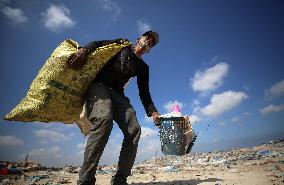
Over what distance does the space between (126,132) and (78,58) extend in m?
1.00

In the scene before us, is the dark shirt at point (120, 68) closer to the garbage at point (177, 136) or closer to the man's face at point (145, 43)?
the man's face at point (145, 43)

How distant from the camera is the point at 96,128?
249 centimetres

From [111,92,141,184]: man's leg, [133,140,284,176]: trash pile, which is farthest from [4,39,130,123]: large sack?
[133,140,284,176]: trash pile

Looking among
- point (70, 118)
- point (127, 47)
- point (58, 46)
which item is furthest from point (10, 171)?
point (127, 47)

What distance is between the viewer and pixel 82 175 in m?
2.35

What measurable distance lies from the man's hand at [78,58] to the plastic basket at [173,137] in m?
3.83

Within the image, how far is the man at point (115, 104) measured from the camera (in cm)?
245

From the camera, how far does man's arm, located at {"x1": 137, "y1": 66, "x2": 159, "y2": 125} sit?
3225 millimetres

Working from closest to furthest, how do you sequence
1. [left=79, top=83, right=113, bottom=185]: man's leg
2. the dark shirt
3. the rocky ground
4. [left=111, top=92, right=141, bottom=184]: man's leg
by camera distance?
[left=79, top=83, right=113, bottom=185]: man's leg
[left=111, top=92, right=141, bottom=184]: man's leg
the dark shirt
the rocky ground

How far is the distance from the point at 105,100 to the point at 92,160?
654 millimetres

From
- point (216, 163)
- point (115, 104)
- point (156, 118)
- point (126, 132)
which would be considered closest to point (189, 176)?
point (156, 118)

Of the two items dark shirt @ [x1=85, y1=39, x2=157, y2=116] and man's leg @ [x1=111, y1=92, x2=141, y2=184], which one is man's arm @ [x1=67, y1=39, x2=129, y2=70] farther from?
man's leg @ [x1=111, y1=92, x2=141, y2=184]

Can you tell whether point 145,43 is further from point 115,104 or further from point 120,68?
point 115,104

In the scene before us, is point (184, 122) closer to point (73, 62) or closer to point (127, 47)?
point (127, 47)
